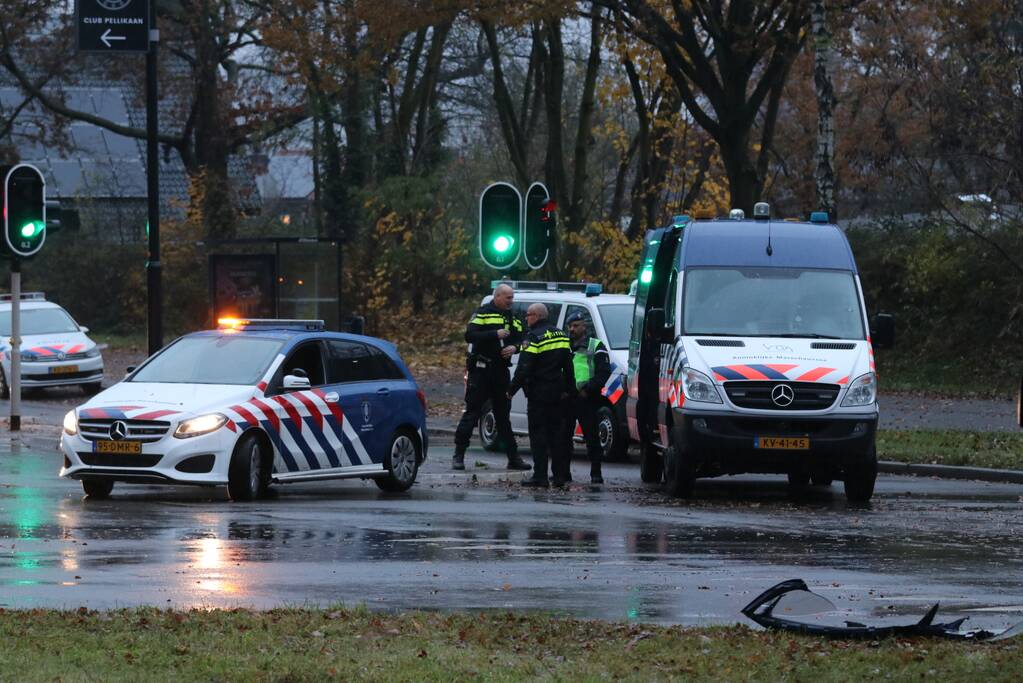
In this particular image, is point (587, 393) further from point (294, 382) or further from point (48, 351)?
point (48, 351)

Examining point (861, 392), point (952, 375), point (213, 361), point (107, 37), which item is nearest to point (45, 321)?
point (107, 37)

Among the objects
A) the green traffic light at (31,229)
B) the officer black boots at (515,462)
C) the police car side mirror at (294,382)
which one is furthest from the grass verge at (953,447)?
the green traffic light at (31,229)

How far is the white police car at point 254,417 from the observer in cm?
1594

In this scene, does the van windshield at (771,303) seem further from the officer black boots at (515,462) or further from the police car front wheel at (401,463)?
the officer black boots at (515,462)

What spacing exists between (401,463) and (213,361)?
6.98 feet

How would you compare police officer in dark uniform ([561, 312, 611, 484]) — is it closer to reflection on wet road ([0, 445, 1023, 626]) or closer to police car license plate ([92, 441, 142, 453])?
reflection on wet road ([0, 445, 1023, 626])

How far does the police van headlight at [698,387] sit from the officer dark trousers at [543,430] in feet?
6.48

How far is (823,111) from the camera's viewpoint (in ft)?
84.5

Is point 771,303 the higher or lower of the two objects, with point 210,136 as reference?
lower

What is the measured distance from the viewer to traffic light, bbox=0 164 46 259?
80.4ft

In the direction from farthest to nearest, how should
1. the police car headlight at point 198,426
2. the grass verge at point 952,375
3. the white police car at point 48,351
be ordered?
the grass verge at point 952,375 → the white police car at point 48,351 → the police car headlight at point 198,426

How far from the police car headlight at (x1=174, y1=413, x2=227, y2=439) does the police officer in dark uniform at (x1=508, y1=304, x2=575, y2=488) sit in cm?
351

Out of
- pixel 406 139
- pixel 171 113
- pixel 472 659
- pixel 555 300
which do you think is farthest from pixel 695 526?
pixel 171 113

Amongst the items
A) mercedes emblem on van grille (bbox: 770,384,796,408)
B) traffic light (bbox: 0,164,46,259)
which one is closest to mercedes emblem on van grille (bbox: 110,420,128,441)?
mercedes emblem on van grille (bbox: 770,384,796,408)
